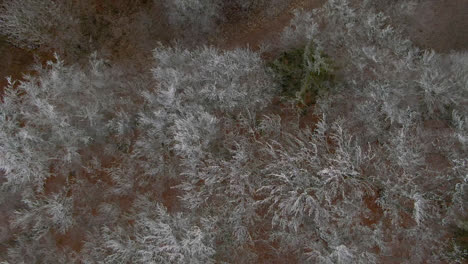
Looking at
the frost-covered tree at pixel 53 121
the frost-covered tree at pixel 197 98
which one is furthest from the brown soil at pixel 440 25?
the frost-covered tree at pixel 53 121

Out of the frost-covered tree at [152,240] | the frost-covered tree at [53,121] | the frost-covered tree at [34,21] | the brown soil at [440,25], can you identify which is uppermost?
the frost-covered tree at [34,21]

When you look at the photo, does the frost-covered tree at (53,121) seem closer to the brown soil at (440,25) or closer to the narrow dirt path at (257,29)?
the narrow dirt path at (257,29)

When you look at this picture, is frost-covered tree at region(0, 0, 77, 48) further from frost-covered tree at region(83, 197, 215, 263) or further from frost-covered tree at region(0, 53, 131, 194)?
frost-covered tree at region(83, 197, 215, 263)

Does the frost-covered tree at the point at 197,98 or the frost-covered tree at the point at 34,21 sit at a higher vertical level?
the frost-covered tree at the point at 34,21

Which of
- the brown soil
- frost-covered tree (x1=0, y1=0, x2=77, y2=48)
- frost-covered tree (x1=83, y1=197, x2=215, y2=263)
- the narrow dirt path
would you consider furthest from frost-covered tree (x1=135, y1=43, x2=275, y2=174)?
the brown soil

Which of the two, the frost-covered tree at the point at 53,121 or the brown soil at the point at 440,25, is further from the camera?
the brown soil at the point at 440,25

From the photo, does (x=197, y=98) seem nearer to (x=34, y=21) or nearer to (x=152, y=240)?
(x=152, y=240)

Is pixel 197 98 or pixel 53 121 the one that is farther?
pixel 53 121

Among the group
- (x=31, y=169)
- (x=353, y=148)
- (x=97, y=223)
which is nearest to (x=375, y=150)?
(x=353, y=148)

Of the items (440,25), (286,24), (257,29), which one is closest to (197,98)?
(257,29)

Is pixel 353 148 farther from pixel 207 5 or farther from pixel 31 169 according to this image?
pixel 31 169
